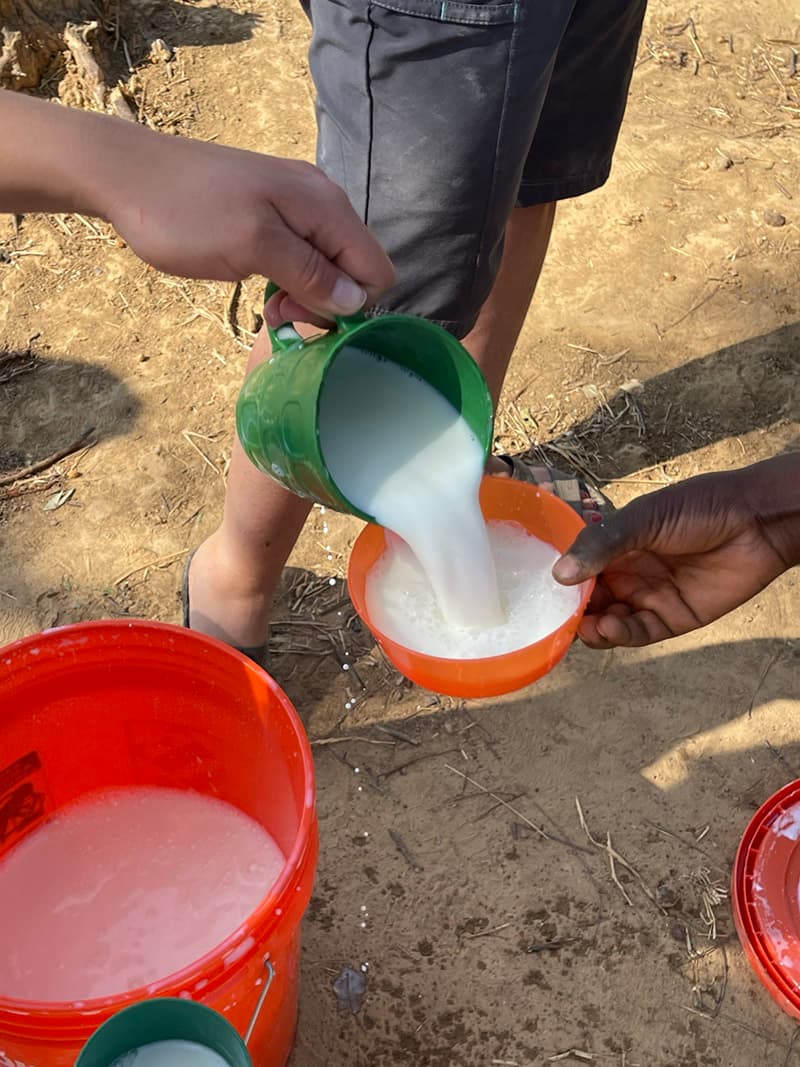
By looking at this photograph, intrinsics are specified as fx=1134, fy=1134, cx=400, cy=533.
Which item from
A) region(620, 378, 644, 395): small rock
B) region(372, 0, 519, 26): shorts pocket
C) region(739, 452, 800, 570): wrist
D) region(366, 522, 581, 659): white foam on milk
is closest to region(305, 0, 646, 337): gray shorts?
region(372, 0, 519, 26): shorts pocket

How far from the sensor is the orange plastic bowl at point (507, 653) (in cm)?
137

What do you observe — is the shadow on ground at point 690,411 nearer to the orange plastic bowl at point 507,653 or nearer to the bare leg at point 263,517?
the bare leg at point 263,517

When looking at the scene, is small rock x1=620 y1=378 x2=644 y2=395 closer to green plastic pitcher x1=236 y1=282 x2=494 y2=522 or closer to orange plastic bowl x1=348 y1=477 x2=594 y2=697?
orange plastic bowl x1=348 y1=477 x2=594 y2=697

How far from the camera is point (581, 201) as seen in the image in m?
3.11

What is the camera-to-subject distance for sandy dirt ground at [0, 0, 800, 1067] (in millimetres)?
1708

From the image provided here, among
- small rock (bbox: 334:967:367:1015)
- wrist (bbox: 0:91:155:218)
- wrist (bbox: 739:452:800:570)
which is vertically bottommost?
small rock (bbox: 334:967:367:1015)

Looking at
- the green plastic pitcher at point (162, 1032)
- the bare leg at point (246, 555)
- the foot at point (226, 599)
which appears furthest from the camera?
the foot at point (226, 599)

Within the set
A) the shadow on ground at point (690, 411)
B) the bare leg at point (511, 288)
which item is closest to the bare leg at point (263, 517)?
the bare leg at point (511, 288)

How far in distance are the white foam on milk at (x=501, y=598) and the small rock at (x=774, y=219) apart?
1.85 meters

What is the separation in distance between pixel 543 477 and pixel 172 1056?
151cm

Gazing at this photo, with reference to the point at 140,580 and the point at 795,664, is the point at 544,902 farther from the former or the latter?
the point at 140,580

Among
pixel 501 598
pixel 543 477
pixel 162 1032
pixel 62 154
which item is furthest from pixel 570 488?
pixel 162 1032

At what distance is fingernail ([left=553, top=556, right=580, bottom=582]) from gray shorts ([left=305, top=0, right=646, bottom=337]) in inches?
15.6

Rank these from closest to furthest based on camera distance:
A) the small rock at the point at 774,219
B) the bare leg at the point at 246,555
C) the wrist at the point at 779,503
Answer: the wrist at the point at 779,503 → the bare leg at the point at 246,555 → the small rock at the point at 774,219
